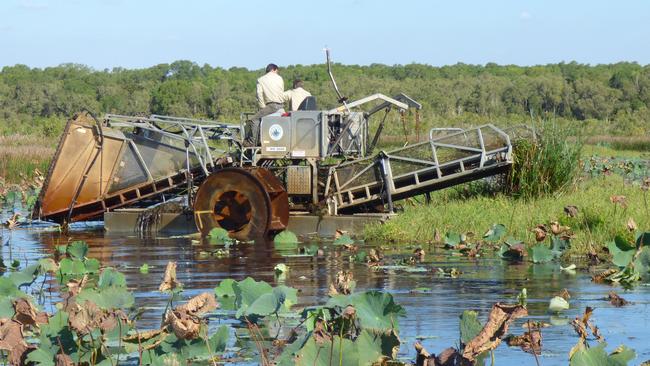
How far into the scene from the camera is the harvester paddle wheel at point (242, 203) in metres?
18.9

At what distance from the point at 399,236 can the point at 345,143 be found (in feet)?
7.99

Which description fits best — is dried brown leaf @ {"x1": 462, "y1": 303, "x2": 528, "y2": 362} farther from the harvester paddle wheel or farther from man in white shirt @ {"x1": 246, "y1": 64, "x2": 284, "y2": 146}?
man in white shirt @ {"x1": 246, "y1": 64, "x2": 284, "y2": 146}

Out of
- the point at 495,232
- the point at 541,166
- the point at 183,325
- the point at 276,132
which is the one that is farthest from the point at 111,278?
the point at 541,166

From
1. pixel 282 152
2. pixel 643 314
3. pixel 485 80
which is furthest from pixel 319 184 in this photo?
pixel 485 80

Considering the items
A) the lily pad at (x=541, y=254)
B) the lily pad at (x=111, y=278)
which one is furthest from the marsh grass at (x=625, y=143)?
the lily pad at (x=111, y=278)

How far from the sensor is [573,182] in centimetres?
1994

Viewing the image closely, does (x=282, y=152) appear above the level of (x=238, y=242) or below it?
above

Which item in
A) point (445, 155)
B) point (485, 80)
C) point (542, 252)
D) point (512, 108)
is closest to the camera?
point (542, 252)

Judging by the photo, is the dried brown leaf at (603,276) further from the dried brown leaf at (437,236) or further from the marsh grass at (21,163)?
the marsh grass at (21,163)

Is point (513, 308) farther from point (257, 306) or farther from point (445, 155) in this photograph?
point (445, 155)

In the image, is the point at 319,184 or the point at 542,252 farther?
the point at 319,184

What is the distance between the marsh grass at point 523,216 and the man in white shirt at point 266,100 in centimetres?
271

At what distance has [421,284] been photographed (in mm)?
13391

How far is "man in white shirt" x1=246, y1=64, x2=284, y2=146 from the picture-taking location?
20.0m
